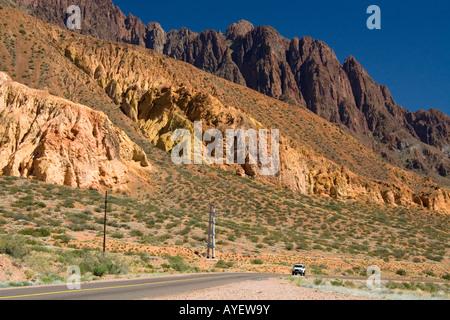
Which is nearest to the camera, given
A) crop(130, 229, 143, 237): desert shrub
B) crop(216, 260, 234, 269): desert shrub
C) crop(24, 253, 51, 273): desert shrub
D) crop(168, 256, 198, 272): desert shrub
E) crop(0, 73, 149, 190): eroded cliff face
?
crop(24, 253, 51, 273): desert shrub

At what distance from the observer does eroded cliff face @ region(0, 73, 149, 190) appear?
142ft

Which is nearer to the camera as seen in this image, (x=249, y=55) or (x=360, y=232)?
(x=360, y=232)

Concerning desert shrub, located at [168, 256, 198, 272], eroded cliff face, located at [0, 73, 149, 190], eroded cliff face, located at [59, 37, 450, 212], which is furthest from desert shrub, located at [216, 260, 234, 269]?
eroded cliff face, located at [59, 37, 450, 212]

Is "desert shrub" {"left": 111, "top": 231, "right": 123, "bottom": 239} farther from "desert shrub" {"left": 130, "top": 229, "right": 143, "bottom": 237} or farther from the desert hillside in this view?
"desert shrub" {"left": 130, "top": 229, "right": 143, "bottom": 237}

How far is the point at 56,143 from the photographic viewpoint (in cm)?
4394

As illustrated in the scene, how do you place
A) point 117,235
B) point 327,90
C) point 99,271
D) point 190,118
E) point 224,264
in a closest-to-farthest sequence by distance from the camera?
point 99,271, point 224,264, point 117,235, point 190,118, point 327,90

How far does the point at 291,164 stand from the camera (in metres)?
74.2

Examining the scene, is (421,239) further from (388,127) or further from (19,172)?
(388,127)

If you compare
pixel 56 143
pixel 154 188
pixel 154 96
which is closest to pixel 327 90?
pixel 154 96

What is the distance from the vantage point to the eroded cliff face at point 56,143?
1700 inches

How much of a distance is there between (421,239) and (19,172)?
48.1 metres

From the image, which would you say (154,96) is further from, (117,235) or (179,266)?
(179,266)

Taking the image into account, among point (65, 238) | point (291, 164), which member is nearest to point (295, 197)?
point (291, 164)

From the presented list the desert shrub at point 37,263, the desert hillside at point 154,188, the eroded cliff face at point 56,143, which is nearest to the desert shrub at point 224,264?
the desert hillside at point 154,188
